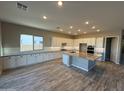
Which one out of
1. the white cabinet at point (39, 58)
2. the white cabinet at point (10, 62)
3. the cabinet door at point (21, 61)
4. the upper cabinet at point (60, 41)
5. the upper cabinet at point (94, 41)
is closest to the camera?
the white cabinet at point (10, 62)

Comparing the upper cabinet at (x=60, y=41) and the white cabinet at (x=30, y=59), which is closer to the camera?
the white cabinet at (x=30, y=59)

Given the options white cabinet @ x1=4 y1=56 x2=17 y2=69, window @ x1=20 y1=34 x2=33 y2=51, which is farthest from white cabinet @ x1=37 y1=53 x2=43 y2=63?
white cabinet @ x1=4 y1=56 x2=17 y2=69

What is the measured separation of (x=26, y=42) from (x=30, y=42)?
316 mm

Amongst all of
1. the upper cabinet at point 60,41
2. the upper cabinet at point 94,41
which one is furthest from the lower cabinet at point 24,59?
the upper cabinet at point 94,41

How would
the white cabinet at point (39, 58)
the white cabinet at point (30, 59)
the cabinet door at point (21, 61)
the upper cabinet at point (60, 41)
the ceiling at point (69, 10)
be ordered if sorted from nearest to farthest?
the ceiling at point (69, 10), the cabinet door at point (21, 61), the white cabinet at point (30, 59), the white cabinet at point (39, 58), the upper cabinet at point (60, 41)

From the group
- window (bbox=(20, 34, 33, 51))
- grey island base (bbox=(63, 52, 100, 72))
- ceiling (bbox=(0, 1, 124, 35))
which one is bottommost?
grey island base (bbox=(63, 52, 100, 72))

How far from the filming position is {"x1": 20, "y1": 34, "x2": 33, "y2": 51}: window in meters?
5.43

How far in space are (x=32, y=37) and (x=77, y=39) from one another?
16.9ft

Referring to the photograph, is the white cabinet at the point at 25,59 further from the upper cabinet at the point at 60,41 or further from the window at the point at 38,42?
the upper cabinet at the point at 60,41

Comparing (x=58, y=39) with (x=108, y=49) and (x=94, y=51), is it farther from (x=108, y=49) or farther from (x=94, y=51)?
(x=108, y=49)

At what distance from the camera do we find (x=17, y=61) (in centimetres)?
481

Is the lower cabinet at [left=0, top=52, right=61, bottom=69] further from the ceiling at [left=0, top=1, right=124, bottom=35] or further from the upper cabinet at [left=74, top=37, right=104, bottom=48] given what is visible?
the upper cabinet at [left=74, top=37, right=104, bottom=48]

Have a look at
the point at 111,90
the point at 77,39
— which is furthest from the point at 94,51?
the point at 111,90

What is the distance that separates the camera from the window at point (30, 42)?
543 centimetres
